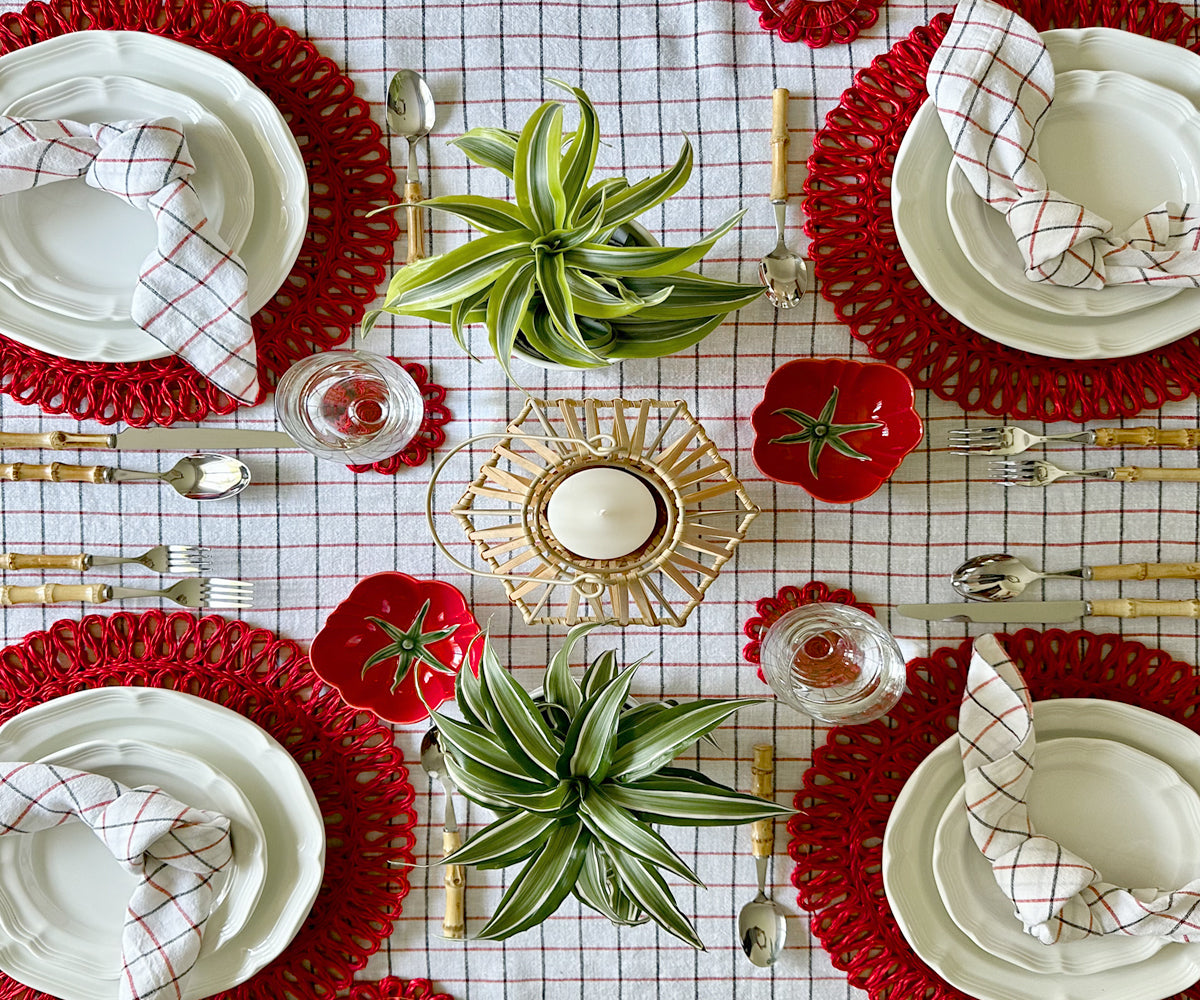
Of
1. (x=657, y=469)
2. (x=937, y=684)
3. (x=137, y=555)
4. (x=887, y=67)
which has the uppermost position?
(x=887, y=67)

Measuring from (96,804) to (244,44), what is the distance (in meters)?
0.90

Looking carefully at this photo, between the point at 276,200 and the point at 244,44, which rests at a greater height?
the point at 244,44

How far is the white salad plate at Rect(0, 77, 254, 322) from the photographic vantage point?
1.05 metres

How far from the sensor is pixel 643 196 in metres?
0.83

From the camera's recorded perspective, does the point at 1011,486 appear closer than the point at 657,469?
No

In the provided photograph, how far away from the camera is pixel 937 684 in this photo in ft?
3.52

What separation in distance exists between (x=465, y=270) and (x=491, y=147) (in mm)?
141

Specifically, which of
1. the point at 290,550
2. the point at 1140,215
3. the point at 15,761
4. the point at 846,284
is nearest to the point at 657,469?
the point at 846,284

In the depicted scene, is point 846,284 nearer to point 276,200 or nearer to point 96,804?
point 276,200

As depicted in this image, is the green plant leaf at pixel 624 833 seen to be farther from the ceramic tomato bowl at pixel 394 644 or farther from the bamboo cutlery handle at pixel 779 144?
the bamboo cutlery handle at pixel 779 144

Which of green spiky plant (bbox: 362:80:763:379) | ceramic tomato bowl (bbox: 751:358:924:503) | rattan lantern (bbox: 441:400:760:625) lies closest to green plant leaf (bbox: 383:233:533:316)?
green spiky plant (bbox: 362:80:763:379)

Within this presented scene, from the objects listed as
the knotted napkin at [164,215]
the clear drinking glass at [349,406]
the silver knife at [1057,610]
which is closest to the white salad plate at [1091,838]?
the silver knife at [1057,610]

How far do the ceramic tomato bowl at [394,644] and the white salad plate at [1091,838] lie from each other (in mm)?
597

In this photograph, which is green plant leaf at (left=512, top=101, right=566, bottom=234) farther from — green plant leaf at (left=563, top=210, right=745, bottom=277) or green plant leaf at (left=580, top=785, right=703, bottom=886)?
green plant leaf at (left=580, top=785, right=703, bottom=886)
